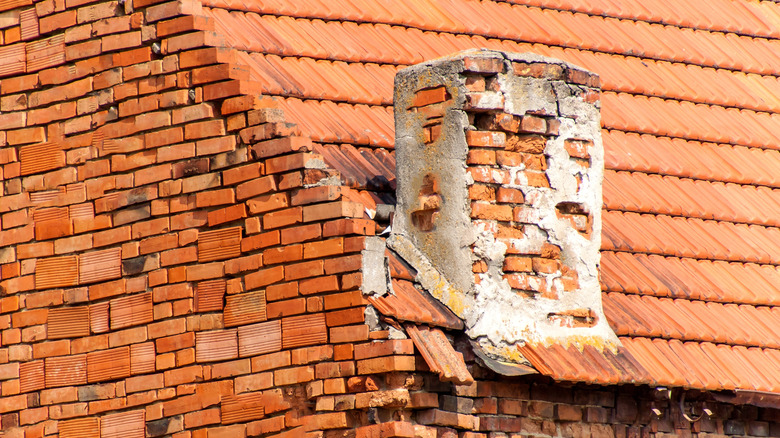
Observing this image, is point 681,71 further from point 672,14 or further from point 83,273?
point 83,273

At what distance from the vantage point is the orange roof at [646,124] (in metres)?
7.29

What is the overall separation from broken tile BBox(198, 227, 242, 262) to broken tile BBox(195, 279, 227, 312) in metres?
0.13

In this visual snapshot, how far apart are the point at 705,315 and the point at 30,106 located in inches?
162

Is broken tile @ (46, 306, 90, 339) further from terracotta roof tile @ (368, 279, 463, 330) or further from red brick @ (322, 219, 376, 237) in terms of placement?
terracotta roof tile @ (368, 279, 463, 330)

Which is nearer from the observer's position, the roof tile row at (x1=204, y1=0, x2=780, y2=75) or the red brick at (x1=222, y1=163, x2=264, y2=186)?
the red brick at (x1=222, y1=163, x2=264, y2=186)

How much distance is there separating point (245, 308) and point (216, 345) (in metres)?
0.25

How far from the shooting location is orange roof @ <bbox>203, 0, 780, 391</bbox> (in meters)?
7.29

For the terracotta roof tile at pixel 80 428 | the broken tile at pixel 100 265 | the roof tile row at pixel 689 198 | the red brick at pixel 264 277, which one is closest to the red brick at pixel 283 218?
the red brick at pixel 264 277

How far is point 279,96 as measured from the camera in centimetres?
724

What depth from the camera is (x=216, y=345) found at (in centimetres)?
669

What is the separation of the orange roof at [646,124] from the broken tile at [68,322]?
5.20 ft

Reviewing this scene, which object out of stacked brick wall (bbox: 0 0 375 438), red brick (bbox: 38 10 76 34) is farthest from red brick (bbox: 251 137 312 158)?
red brick (bbox: 38 10 76 34)

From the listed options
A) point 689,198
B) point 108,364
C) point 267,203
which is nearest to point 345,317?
point 267,203

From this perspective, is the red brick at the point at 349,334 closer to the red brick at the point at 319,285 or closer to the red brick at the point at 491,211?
the red brick at the point at 319,285
